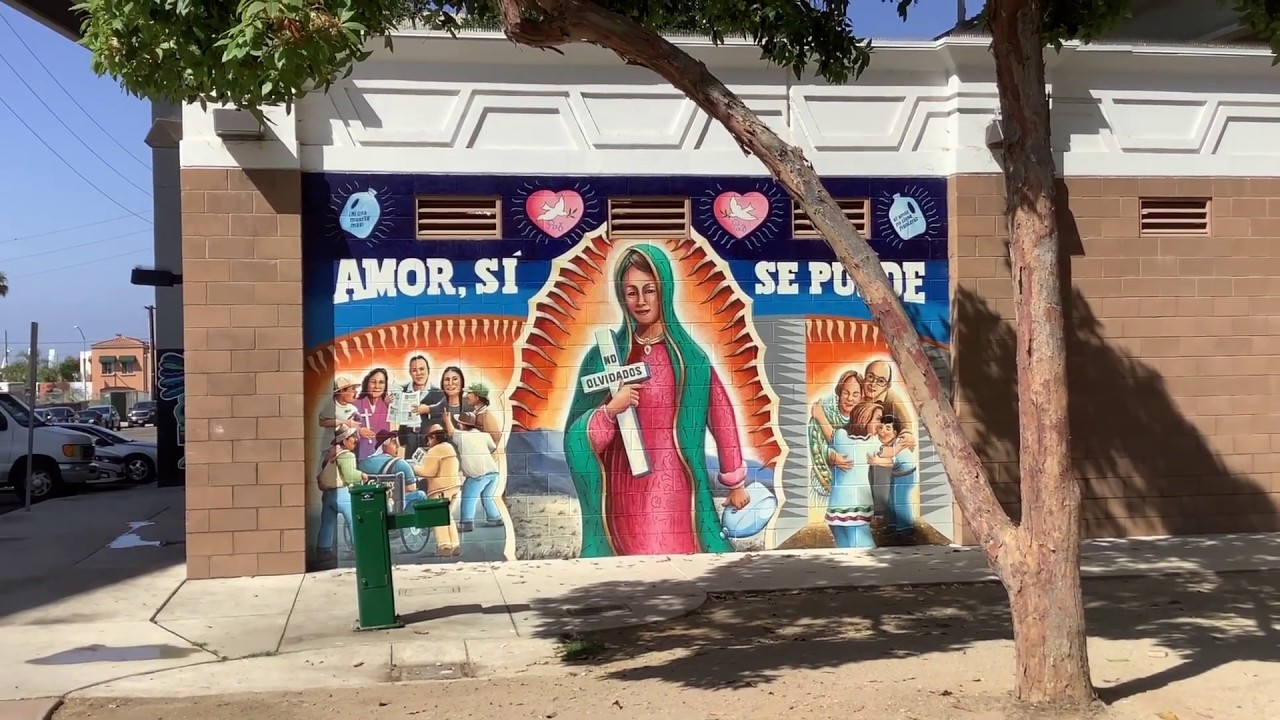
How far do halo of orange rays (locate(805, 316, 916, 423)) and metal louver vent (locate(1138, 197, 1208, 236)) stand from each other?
3.21 meters

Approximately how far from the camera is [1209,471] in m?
11.9

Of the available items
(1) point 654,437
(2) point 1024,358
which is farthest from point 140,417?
(2) point 1024,358

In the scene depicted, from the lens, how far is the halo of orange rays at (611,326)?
1074cm

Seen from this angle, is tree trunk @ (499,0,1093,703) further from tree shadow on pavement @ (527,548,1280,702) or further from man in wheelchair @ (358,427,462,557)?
man in wheelchair @ (358,427,462,557)

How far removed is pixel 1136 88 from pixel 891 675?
791cm

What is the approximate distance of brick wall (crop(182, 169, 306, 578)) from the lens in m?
10.1

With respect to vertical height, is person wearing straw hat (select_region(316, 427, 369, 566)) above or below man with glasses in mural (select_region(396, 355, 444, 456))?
below

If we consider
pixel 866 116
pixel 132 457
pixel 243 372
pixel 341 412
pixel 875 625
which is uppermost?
pixel 866 116

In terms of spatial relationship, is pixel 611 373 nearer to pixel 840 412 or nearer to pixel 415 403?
pixel 415 403

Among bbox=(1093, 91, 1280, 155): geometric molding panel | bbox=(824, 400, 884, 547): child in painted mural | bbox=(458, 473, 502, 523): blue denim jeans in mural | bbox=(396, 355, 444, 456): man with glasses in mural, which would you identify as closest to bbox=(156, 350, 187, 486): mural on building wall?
bbox=(396, 355, 444, 456): man with glasses in mural

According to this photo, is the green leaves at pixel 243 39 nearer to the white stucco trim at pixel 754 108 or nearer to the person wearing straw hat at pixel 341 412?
the white stucco trim at pixel 754 108

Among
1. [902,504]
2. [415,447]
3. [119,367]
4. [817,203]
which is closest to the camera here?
[817,203]

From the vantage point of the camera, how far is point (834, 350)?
11.3 m

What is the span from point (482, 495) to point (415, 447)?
0.79 metres
